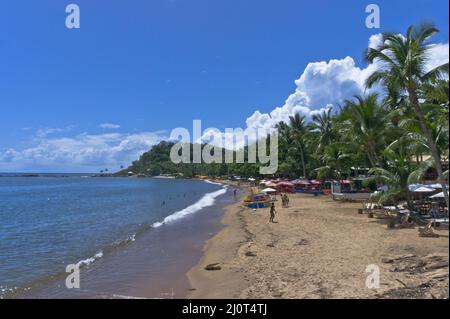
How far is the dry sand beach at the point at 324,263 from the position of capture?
8711 millimetres

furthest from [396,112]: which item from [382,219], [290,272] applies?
[290,272]

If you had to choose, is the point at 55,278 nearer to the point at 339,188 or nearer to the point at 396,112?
the point at 396,112

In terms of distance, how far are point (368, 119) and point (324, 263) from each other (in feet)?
43.0

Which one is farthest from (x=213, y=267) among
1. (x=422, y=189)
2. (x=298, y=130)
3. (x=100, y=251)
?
(x=298, y=130)

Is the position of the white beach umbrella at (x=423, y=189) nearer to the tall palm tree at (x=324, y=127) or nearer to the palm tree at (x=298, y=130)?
the tall palm tree at (x=324, y=127)

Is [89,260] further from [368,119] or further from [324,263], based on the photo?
[368,119]

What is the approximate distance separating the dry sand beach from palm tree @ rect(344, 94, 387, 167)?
214 inches

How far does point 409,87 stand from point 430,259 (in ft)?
20.1

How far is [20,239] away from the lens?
75.0 ft

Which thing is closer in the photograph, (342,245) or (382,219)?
(342,245)

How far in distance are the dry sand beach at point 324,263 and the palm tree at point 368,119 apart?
5.44m

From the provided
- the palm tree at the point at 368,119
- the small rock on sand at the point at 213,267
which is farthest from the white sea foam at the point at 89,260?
the palm tree at the point at 368,119

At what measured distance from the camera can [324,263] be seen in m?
11.8

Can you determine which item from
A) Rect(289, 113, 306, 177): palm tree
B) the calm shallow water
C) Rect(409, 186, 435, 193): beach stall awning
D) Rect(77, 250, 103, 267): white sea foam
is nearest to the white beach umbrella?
Rect(409, 186, 435, 193): beach stall awning
